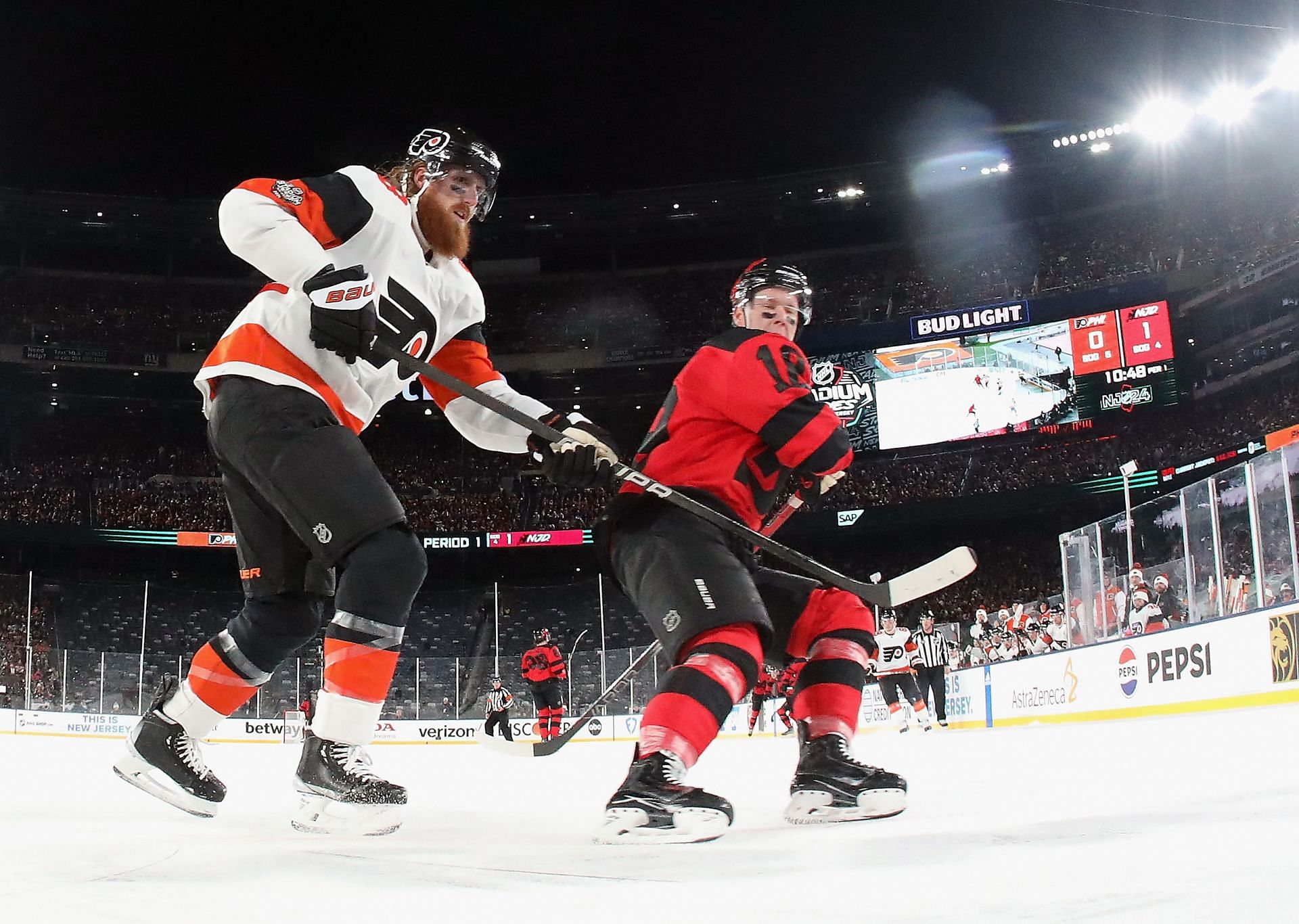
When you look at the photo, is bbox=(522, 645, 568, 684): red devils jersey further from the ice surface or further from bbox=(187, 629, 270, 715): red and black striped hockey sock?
bbox=(187, 629, 270, 715): red and black striped hockey sock

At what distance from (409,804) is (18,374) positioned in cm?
2354

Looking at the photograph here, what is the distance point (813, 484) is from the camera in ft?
8.75

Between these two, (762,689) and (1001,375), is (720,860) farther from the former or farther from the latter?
(1001,375)

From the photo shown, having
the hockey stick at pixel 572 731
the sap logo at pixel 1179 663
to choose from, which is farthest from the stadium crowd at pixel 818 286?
the hockey stick at pixel 572 731

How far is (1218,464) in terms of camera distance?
19625mm

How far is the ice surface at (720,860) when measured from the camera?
109cm

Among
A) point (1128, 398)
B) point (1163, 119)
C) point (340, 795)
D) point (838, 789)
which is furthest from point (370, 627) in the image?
point (1163, 119)

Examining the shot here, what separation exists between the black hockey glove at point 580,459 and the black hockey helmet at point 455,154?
0.63 metres

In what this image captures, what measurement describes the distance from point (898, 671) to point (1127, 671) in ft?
8.07

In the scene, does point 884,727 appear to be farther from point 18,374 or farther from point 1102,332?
point 18,374

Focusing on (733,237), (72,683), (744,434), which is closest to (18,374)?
(72,683)

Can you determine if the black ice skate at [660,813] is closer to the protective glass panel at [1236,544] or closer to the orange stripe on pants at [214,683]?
Answer: the orange stripe on pants at [214,683]

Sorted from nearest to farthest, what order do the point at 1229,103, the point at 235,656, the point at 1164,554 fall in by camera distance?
the point at 235,656 → the point at 1164,554 → the point at 1229,103

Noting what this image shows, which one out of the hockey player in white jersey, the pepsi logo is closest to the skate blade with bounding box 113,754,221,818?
the pepsi logo
